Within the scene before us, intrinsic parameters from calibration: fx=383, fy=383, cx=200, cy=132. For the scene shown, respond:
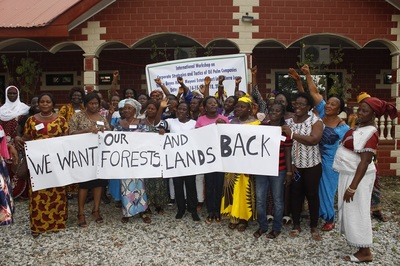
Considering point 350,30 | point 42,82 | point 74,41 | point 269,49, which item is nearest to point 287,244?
point 350,30

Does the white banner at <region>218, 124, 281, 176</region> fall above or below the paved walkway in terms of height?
above

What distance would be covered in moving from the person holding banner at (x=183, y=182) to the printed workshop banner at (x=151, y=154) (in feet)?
0.79

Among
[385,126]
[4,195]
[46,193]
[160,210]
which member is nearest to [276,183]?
[160,210]

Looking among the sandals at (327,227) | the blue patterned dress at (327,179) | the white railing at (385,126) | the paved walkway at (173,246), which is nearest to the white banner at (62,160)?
the paved walkway at (173,246)

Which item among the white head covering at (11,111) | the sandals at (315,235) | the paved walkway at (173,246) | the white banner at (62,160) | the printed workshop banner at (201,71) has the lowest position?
the paved walkway at (173,246)

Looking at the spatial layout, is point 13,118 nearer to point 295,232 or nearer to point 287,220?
point 287,220

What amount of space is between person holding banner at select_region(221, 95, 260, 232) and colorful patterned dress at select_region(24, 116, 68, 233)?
2145 millimetres

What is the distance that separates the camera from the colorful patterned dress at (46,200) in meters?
4.73

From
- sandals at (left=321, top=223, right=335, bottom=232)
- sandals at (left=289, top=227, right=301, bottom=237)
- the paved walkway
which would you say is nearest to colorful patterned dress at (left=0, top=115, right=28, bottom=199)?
the paved walkway

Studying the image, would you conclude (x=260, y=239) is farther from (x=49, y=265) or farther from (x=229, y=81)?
(x=229, y=81)

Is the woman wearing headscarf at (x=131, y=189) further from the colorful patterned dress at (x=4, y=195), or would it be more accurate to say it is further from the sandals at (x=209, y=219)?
the colorful patterned dress at (x=4, y=195)

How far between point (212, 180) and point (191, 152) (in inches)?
19.6

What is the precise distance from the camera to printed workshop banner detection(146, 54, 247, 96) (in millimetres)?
7559

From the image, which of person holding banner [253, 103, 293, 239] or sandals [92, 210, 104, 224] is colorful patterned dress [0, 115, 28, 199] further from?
person holding banner [253, 103, 293, 239]
